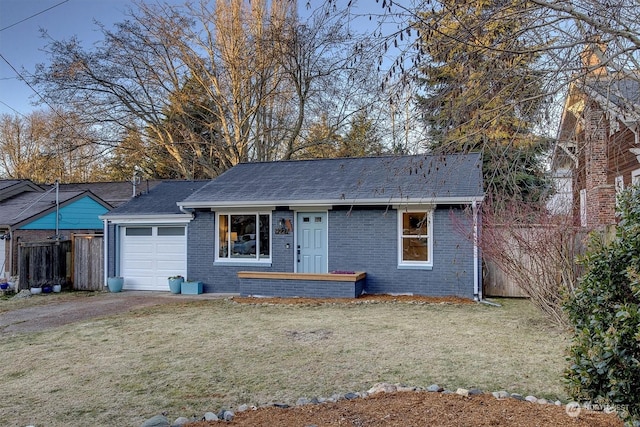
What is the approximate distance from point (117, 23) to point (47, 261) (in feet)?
34.3

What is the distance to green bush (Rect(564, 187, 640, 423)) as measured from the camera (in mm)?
2557

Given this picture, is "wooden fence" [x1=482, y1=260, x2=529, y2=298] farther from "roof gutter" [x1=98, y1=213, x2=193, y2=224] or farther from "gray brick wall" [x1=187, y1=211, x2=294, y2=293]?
"roof gutter" [x1=98, y1=213, x2=193, y2=224]

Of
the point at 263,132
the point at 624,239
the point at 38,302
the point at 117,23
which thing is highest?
the point at 117,23

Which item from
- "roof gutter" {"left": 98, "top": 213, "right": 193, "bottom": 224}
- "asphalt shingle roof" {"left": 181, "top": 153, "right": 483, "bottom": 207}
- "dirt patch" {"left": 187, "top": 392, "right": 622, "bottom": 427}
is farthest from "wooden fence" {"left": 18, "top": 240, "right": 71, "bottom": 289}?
"dirt patch" {"left": 187, "top": 392, "right": 622, "bottom": 427}

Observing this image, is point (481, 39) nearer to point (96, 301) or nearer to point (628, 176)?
point (96, 301)

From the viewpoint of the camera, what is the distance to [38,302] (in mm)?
12125

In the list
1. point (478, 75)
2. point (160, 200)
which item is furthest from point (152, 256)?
point (478, 75)

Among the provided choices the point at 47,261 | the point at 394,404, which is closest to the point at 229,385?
the point at 394,404

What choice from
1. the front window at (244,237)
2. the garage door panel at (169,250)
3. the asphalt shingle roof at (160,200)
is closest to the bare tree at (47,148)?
the asphalt shingle roof at (160,200)

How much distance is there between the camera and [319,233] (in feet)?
40.3

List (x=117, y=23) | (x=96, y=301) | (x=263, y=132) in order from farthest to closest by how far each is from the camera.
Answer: (x=263, y=132)
(x=117, y=23)
(x=96, y=301)

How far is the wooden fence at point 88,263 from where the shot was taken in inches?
562

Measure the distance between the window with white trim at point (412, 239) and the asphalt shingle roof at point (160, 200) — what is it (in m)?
6.39

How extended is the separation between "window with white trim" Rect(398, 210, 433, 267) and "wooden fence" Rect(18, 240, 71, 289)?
417 inches
